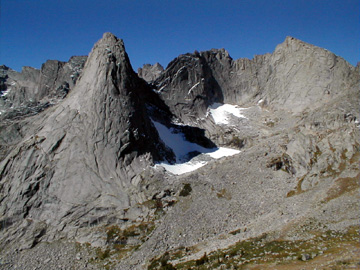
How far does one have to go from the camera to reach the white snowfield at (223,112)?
10091 centimetres

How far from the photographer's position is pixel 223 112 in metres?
106

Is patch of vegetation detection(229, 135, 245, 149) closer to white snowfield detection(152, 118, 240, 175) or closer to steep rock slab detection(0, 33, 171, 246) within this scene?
white snowfield detection(152, 118, 240, 175)

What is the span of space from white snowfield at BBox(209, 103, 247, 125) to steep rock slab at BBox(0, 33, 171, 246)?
3262cm

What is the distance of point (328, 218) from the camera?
35562 millimetres

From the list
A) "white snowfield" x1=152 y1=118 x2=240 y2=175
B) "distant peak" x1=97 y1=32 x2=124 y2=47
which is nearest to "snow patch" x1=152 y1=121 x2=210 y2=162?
"white snowfield" x1=152 y1=118 x2=240 y2=175

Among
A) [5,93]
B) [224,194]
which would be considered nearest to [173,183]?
[224,194]

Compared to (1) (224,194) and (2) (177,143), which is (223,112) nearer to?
(2) (177,143)

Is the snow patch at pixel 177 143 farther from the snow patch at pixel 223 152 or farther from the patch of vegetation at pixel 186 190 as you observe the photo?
the patch of vegetation at pixel 186 190

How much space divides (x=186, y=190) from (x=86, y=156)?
71.5 feet

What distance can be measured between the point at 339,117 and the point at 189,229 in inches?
1664

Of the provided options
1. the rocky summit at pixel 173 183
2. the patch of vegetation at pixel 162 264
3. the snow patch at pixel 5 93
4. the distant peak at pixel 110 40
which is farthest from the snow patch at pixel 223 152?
the snow patch at pixel 5 93

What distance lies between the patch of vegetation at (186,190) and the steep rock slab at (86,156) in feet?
27.0

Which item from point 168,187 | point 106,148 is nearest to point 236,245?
point 168,187

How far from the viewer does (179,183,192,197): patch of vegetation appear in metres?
54.4
